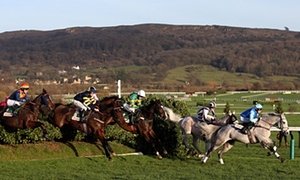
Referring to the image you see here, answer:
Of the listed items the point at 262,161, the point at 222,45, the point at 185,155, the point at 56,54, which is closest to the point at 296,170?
the point at 262,161

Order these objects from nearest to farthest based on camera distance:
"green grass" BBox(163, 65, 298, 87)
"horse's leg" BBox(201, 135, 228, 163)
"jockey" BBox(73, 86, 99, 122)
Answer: "horse's leg" BBox(201, 135, 228, 163), "jockey" BBox(73, 86, 99, 122), "green grass" BBox(163, 65, 298, 87)

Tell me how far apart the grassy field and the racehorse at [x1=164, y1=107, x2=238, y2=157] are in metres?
0.59

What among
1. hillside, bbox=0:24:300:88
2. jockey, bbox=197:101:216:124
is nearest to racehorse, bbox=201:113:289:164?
jockey, bbox=197:101:216:124

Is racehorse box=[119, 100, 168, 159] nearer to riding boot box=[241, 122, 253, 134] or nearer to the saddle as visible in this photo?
riding boot box=[241, 122, 253, 134]

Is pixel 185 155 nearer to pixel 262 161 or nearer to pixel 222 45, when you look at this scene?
pixel 262 161

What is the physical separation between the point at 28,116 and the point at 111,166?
2.42m

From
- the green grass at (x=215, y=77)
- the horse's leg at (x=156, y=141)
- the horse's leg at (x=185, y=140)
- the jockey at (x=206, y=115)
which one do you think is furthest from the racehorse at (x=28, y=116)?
the green grass at (x=215, y=77)

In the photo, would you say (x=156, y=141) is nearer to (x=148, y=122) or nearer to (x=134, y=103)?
(x=148, y=122)

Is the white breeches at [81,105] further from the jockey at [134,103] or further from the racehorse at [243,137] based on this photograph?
the racehorse at [243,137]

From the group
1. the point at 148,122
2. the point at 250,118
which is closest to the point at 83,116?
the point at 148,122

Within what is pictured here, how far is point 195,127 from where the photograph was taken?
17.0 meters

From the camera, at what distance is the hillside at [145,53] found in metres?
140

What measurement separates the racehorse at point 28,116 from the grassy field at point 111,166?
2.07 feet

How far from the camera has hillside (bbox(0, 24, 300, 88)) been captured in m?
140
